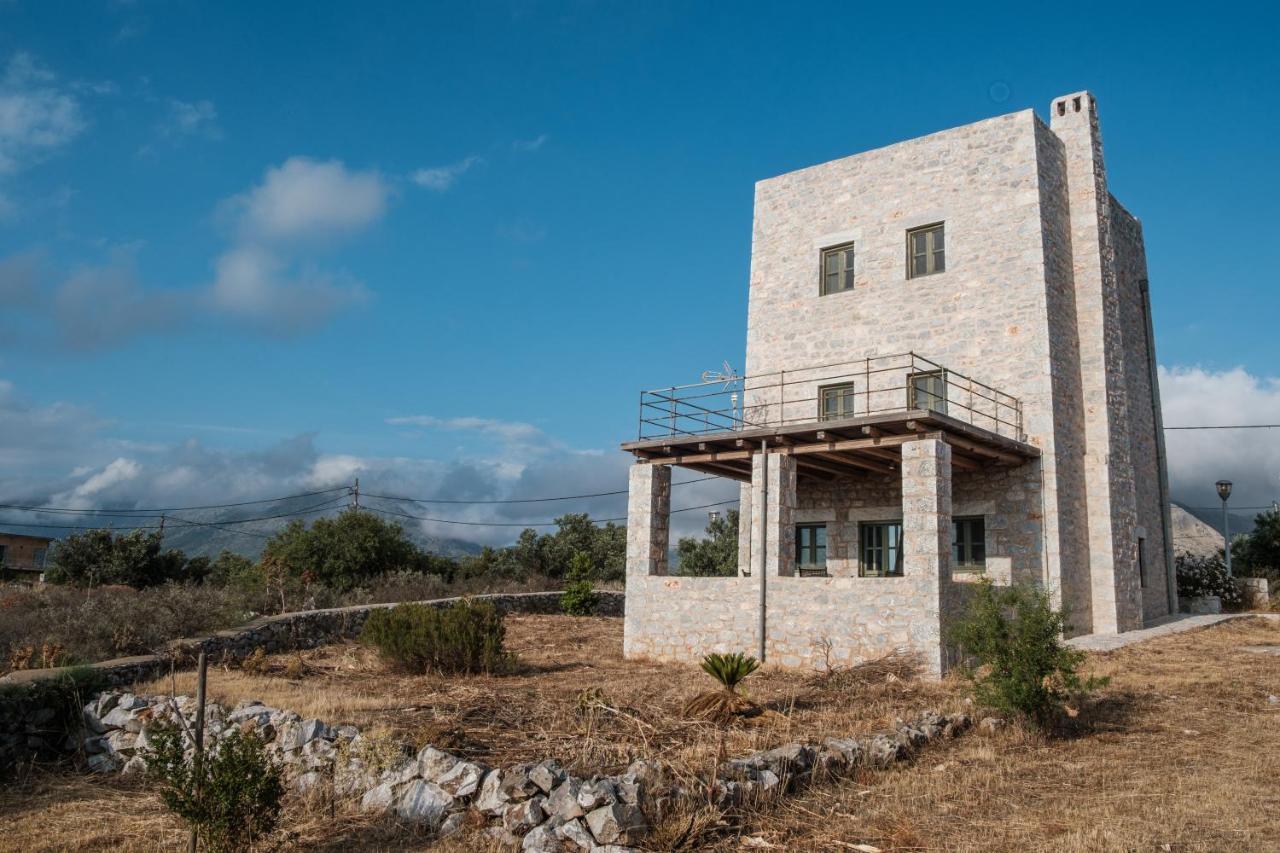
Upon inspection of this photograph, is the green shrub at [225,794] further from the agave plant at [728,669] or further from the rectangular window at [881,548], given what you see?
the rectangular window at [881,548]

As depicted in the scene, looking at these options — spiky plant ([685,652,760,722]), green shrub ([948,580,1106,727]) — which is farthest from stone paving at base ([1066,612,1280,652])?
spiky plant ([685,652,760,722])

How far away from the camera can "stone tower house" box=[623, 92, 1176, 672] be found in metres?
14.8

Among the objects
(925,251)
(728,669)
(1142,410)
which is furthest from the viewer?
(1142,410)

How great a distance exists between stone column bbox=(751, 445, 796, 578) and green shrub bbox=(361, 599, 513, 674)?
15.5 ft

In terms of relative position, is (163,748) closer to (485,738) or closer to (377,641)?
(485,738)

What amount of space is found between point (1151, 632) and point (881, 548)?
520 cm

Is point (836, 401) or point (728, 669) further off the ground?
point (836, 401)

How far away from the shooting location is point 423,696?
37.0ft

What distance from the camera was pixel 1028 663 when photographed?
9352 millimetres

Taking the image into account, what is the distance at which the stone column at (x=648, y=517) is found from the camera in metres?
17.0

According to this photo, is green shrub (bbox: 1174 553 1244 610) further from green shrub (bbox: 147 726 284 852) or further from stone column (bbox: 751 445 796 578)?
green shrub (bbox: 147 726 284 852)

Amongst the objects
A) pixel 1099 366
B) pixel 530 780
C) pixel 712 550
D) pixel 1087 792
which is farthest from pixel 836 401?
pixel 712 550

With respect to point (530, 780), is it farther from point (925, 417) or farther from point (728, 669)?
point (925, 417)

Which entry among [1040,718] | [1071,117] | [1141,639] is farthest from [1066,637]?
[1071,117]
